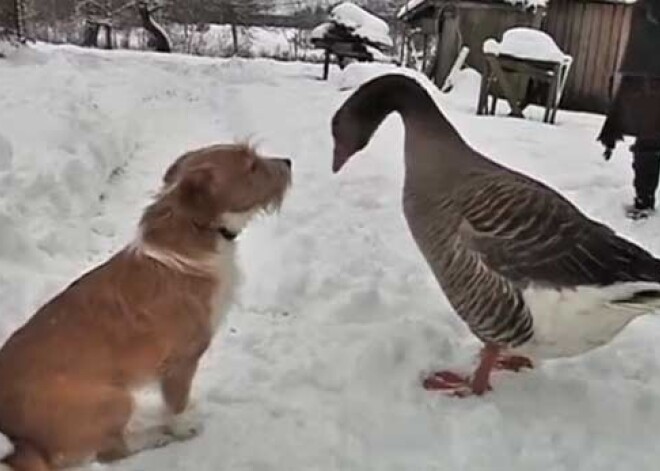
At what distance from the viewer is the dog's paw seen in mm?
2914

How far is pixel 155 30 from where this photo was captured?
2269 cm

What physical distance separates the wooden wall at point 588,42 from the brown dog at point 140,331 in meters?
12.3

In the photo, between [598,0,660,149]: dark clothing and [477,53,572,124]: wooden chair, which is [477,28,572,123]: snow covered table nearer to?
[477,53,572,124]: wooden chair

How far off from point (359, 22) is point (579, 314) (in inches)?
559

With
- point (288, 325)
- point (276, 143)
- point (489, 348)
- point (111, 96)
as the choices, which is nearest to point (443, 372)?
point (489, 348)

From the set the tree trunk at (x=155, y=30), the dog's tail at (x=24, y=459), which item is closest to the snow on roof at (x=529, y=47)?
the dog's tail at (x=24, y=459)

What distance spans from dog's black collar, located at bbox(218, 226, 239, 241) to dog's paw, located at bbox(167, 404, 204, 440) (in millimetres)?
610

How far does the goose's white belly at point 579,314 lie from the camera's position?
292 cm

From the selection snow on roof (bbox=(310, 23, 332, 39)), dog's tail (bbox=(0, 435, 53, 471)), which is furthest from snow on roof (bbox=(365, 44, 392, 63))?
dog's tail (bbox=(0, 435, 53, 471))

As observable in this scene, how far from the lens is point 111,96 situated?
10117 millimetres

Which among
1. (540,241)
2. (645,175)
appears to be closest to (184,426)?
(540,241)

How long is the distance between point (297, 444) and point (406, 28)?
18.9 m

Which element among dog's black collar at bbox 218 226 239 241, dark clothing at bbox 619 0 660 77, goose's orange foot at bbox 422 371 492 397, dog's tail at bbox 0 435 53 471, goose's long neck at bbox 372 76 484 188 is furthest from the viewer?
dark clothing at bbox 619 0 660 77

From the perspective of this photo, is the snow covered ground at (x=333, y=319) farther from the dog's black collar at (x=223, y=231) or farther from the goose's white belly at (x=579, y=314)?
the dog's black collar at (x=223, y=231)
